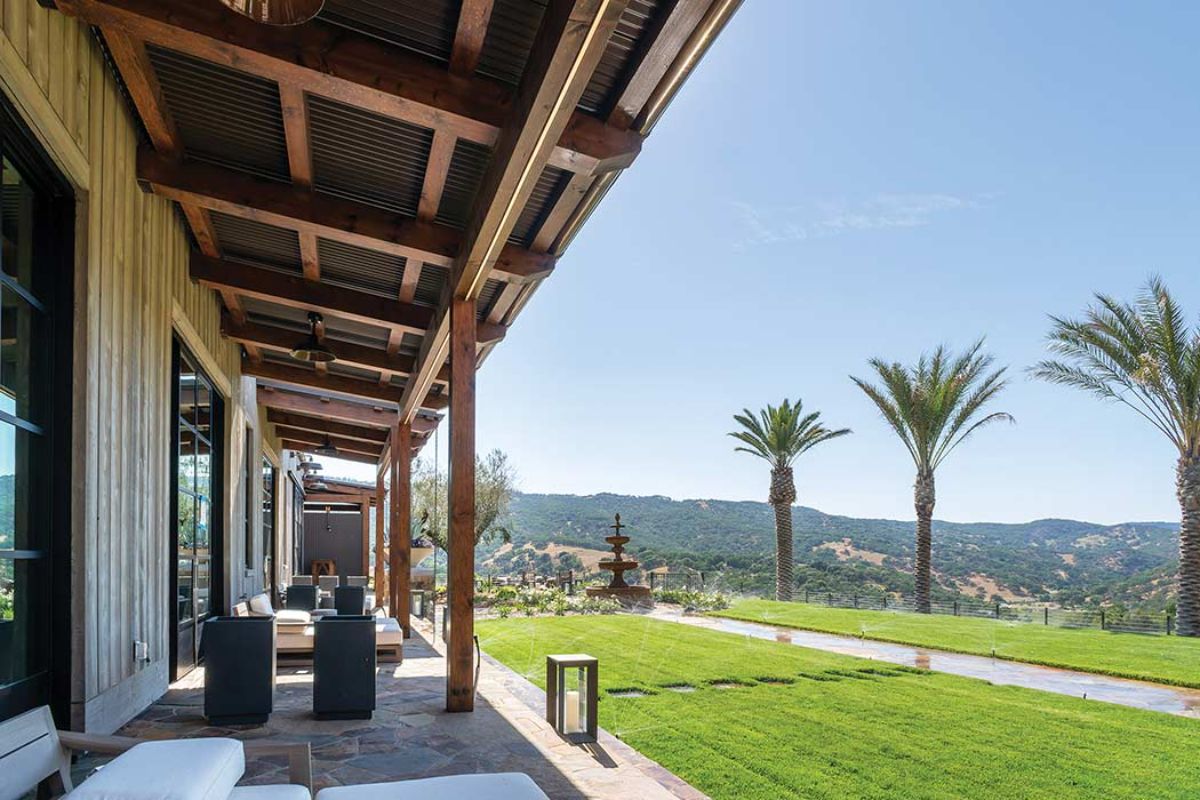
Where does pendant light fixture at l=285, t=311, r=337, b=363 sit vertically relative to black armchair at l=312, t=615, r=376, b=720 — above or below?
above

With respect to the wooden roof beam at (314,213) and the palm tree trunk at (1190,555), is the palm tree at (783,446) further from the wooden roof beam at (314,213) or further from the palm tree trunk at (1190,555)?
the wooden roof beam at (314,213)

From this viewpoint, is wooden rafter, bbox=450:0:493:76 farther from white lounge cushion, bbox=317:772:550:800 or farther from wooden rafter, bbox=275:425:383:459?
wooden rafter, bbox=275:425:383:459

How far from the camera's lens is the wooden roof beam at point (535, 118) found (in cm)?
316

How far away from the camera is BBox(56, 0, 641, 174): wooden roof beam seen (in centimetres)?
405

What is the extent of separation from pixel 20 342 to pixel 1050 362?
17425 mm

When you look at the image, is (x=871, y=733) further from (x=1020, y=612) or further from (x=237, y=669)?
(x=1020, y=612)

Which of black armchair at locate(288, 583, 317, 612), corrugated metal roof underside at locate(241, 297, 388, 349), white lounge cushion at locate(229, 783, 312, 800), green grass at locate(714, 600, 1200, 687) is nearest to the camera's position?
white lounge cushion at locate(229, 783, 312, 800)

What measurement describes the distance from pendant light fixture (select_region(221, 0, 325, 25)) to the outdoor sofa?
7.32 ft

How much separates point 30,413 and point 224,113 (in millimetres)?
2133

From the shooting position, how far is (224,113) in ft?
17.0

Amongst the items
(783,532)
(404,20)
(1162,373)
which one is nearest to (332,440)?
(783,532)

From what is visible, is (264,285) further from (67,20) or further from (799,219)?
(799,219)

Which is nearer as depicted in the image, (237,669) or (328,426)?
(237,669)

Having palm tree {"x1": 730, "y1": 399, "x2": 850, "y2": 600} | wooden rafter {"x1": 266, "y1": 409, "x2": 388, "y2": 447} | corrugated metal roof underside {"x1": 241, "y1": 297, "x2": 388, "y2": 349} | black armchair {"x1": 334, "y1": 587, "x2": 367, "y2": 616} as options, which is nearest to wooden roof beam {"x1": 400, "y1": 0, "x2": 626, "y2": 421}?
corrugated metal roof underside {"x1": 241, "y1": 297, "x2": 388, "y2": 349}
